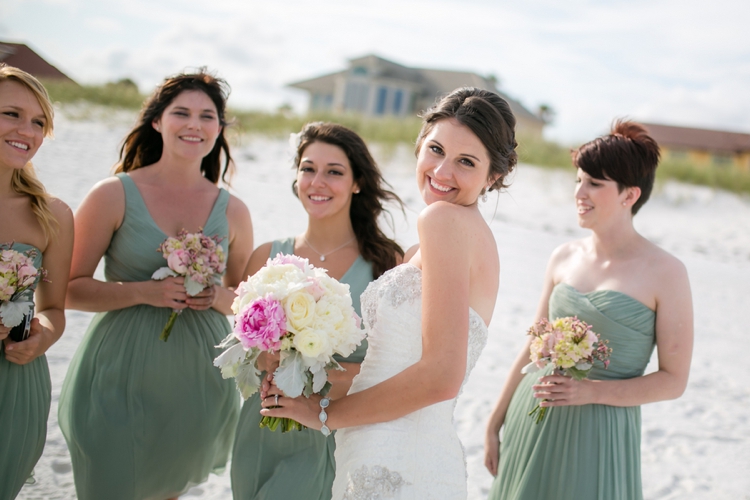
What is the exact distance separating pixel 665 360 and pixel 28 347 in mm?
3369

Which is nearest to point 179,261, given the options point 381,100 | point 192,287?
point 192,287

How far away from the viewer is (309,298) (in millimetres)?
2262

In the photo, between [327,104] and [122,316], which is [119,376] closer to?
[122,316]

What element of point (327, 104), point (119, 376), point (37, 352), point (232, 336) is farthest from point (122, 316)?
point (327, 104)

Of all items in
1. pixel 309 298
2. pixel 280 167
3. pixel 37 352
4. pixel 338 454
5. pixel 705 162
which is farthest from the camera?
pixel 705 162

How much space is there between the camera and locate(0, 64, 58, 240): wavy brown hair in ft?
10.4

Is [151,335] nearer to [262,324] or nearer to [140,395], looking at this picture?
[140,395]

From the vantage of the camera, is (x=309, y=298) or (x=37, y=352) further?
(x=37, y=352)

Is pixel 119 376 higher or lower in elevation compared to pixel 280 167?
lower

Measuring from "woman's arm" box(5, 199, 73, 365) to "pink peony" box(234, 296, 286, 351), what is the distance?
1578 millimetres

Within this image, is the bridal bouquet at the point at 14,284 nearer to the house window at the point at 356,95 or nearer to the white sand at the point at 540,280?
the white sand at the point at 540,280

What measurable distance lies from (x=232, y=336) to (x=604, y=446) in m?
2.16

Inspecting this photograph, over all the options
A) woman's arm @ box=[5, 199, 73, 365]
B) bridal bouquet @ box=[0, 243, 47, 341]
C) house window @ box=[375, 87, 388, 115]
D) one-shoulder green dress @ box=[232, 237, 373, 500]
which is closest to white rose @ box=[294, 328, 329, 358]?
one-shoulder green dress @ box=[232, 237, 373, 500]

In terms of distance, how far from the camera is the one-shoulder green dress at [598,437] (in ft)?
10.8
